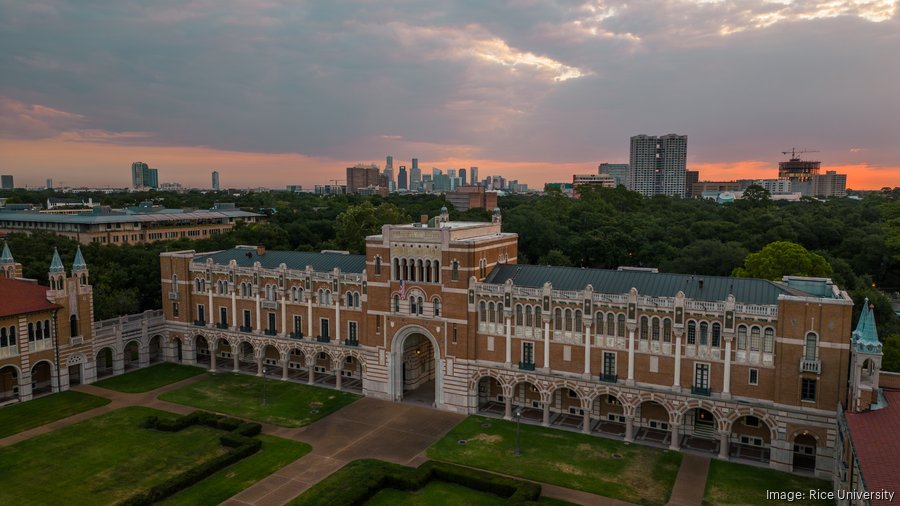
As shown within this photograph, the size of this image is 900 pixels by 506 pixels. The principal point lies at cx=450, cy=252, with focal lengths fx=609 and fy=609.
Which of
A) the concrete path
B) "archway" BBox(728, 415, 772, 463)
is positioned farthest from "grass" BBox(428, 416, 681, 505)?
"archway" BBox(728, 415, 772, 463)

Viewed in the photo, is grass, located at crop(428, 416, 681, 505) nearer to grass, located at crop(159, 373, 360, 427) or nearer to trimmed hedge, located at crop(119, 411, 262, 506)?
grass, located at crop(159, 373, 360, 427)

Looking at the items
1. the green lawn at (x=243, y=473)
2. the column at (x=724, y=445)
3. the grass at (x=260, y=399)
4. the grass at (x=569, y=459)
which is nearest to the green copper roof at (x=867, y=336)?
the column at (x=724, y=445)

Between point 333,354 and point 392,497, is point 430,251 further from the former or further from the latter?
point 392,497

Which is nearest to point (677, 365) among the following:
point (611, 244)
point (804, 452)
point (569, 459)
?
point (804, 452)

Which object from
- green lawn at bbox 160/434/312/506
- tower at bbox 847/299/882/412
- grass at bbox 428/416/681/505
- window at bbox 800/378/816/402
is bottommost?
green lawn at bbox 160/434/312/506

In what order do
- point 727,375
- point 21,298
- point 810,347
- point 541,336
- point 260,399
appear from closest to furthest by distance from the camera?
point 810,347 → point 727,375 → point 541,336 → point 21,298 → point 260,399

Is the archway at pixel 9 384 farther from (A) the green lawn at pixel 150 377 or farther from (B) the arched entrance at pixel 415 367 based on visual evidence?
(B) the arched entrance at pixel 415 367

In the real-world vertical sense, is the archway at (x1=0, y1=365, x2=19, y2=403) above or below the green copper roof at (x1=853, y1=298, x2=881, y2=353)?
below

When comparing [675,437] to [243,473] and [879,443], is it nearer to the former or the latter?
[879,443]
